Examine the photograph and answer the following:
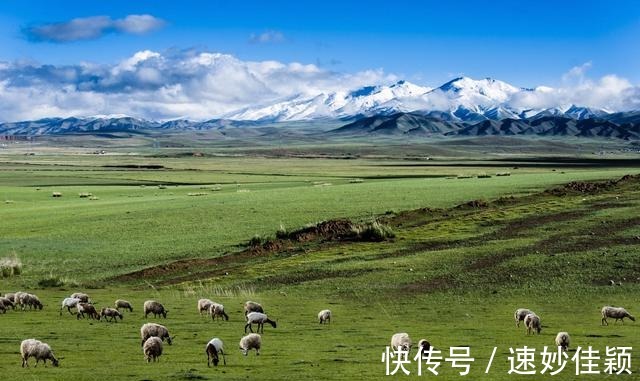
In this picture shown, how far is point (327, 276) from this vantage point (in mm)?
41562

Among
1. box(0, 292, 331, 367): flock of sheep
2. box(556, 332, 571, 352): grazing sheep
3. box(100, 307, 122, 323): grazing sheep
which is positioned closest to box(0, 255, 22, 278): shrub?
box(0, 292, 331, 367): flock of sheep

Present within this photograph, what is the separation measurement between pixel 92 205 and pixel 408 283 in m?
53.6

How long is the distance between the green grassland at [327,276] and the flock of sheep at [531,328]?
53 centimetres

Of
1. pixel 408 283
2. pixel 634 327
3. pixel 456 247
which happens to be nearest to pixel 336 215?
pixel 456 247

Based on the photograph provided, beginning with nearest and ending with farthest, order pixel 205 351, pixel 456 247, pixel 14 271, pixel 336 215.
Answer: pixel 205 351, pixel 14 271, pixel 456 247, pixel 336 215

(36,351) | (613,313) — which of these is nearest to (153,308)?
(36,351)

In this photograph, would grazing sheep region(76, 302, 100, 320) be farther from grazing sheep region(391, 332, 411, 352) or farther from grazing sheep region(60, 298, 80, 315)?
grazing sheep region(391, 332, 411, 352)

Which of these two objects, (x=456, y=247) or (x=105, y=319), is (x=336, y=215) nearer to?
(x=456, y=247)

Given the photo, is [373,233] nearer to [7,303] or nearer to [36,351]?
[7,303]

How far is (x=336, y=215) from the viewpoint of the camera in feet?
221

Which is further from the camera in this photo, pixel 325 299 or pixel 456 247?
pixel 456 247

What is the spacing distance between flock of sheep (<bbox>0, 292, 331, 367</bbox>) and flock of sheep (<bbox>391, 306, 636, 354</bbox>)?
14.4 ft

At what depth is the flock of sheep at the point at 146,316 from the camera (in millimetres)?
21156

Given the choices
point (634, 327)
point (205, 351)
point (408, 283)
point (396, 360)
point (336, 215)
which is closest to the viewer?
point (396, 360)
